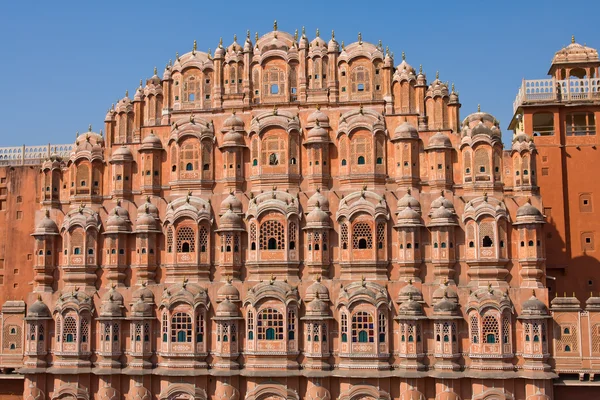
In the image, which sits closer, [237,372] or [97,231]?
[237,372]

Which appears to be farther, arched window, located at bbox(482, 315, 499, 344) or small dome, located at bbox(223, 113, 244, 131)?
small dome, located at bbox(223, 113, 244, 131)

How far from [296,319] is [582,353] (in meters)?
12.8

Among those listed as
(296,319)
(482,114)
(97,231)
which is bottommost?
(296,319)

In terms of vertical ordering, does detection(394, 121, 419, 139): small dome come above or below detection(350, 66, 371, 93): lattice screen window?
below

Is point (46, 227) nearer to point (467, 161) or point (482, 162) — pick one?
point (467, 161)

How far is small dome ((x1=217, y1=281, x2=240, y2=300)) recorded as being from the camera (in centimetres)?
3659

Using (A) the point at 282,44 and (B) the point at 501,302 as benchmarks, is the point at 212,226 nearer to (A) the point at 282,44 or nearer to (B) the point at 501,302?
(A) the point at 282,44

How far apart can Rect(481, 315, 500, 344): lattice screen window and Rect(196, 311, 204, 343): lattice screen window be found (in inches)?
505

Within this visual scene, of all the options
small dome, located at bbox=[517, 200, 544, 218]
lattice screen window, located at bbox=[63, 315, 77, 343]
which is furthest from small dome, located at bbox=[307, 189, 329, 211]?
lattice screen window, located at bbox=[63, 315, 77, 343]

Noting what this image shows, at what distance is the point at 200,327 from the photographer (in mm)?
36750

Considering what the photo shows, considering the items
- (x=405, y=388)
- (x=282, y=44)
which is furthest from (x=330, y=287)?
(x=282, y=44)

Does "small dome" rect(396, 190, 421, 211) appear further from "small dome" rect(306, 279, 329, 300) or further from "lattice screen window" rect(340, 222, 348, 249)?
"small dome" rect(306, 279, 329, 300)

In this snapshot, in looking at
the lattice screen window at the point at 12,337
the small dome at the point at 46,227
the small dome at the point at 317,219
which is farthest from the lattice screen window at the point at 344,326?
the lattice screen window at the point at 12,337

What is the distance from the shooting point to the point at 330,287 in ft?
119
